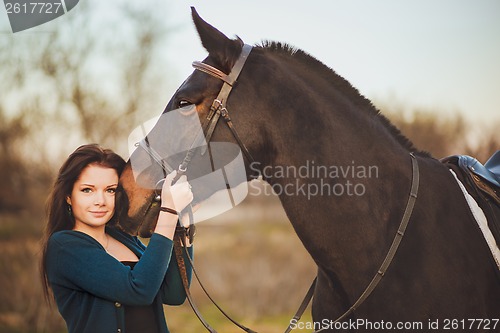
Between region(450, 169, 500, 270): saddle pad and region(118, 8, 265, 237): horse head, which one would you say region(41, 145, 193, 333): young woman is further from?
region(450, 169, 500, 270): saddle pad

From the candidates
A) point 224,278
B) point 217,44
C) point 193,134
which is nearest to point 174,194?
point 193,134

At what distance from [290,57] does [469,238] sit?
1292mm

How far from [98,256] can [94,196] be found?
1.02ft

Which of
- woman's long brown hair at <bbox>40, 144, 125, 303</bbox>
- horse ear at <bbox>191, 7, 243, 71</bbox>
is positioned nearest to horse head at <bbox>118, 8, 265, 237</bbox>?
horse ear at <bbox>191, 7, 243, 71</bbox>

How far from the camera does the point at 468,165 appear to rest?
2.95 meters

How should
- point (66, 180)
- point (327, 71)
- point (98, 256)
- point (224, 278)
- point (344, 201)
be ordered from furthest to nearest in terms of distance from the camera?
1. point (224, 278)
2. point (327, 71)
3. point (66, 180)
4. point (344, 201)
5. point (98, 256)

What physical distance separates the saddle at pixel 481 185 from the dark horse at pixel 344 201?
18 cm

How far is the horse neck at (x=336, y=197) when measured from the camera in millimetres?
2541

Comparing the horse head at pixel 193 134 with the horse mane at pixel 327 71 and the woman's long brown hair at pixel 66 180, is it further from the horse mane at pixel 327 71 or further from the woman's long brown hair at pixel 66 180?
the horse mane at pixel 327 71

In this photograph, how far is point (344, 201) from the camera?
2.55 meters

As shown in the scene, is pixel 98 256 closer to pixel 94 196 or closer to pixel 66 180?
pixel 94 196

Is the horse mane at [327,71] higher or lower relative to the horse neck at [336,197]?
higher

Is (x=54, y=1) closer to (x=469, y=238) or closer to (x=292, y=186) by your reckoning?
(x=292, y=186)

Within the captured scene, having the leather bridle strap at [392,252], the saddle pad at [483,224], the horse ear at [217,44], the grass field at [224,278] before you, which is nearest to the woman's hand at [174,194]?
the horse ear at [217,44]
